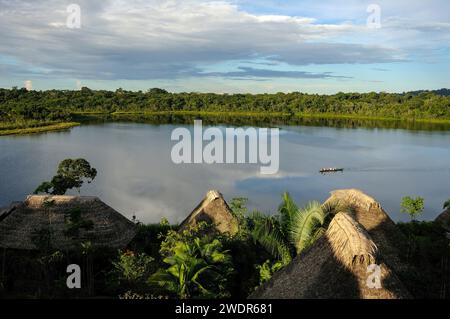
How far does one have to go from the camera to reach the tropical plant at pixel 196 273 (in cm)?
738

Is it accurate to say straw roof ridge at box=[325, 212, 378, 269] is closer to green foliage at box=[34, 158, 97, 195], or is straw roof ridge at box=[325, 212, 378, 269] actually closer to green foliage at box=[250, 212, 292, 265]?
green foliage at box=[250, 212, 292, 265]

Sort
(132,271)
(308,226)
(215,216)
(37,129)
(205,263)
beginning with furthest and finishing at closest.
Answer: (37,129) → (215,216) → (132,271) → (308,226) → (205,263)

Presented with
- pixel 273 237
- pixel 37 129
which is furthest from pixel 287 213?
pixel 37 129

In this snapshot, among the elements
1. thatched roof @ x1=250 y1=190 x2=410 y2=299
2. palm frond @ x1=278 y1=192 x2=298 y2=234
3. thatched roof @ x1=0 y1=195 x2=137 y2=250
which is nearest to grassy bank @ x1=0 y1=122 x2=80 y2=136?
thatched roof @ x1=0 y1=195 x2=137 y2=250

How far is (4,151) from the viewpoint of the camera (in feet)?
124

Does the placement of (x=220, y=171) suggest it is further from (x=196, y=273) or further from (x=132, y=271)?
(x=196, y=273)

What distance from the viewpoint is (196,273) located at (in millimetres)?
7391

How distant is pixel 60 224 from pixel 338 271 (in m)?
8.21

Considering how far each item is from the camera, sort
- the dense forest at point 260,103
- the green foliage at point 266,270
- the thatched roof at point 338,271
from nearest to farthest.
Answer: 1. the thatched roof at point 338,271
2. the green foliage at point 266,270
3. the dense forest at point 260,103

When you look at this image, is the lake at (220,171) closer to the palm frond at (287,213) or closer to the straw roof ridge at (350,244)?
the palm frond at (287,213)

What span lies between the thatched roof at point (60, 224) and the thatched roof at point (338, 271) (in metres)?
Answer: 6.00

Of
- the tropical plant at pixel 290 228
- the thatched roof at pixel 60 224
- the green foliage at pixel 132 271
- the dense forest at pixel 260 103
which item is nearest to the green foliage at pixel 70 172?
the thatched roof at pixel 60 224

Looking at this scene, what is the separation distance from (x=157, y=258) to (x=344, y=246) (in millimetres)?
5876
